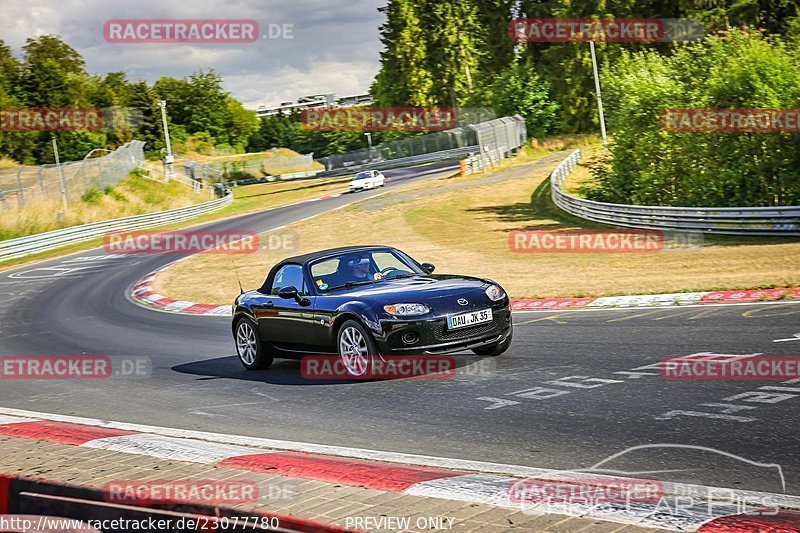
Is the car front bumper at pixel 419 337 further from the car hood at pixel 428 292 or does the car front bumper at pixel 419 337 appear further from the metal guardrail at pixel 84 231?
the metal guardrail at pixel 84 231

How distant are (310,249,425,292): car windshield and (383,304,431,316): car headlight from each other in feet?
3.71

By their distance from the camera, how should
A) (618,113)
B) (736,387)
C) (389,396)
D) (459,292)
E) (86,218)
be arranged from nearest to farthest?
(736,387)
(389,396)
(459,292)
(618,113)
(86,218)

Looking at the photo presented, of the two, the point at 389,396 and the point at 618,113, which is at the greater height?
the point at 618,113

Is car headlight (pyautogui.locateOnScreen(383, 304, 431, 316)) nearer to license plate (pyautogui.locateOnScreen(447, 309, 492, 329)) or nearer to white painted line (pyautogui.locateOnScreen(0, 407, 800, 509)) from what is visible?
license plate (pyautogui.locateOnScreen(447, 309, 492, 329))

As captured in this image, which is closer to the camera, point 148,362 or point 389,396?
point 389,396

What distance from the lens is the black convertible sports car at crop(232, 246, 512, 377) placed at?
10219mm

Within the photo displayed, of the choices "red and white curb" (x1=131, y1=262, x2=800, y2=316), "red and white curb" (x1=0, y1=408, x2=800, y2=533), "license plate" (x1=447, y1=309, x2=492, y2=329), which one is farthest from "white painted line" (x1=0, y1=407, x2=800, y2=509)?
"red and white curb" (x1=131, y1=262, x2=800, y2=316)

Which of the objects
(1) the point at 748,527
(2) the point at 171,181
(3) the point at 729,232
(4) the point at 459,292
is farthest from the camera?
(2) the point at 171,181

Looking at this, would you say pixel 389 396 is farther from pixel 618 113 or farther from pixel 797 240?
pixel 618 113

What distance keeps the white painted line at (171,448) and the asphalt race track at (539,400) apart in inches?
34.8

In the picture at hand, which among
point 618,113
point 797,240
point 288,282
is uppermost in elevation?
point 618,113

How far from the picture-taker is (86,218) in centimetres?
5062

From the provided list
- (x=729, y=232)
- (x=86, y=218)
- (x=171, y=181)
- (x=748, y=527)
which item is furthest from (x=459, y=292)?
(x=171, y=181)

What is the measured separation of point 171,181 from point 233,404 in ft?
192
